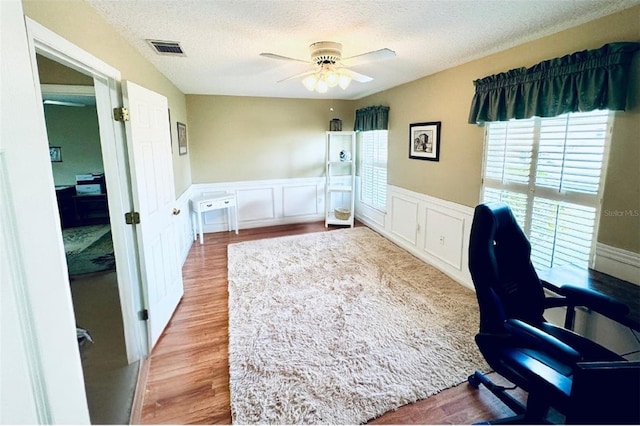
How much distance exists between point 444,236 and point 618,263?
1740mm

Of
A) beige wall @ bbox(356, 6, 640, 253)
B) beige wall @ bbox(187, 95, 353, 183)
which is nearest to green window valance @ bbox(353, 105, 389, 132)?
beige wall @ bbox(356, 6, 640, 253)

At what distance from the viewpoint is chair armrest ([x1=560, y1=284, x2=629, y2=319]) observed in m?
1.56

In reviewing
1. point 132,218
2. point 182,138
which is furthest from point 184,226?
point 132,218

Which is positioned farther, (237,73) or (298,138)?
(298,138)

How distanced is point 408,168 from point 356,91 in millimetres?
1639

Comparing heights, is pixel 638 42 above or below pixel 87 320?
above

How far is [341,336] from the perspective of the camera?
2.48 m

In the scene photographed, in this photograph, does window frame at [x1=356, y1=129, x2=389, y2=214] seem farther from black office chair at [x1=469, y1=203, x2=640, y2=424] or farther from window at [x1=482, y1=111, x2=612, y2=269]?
black office chair at [x1=469, y1=203, x2=640, y2=424]

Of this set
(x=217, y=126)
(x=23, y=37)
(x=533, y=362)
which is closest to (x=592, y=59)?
(x=533, y=362)

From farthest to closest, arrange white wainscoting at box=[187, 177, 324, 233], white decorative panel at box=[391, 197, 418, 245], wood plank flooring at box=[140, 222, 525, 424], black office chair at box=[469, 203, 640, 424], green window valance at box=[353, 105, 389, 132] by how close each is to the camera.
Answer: white wainscoting at box=[187, 177, 324, 233] → green window valance at box=[353, 105, 389, 132] → white decorative panel at box=[391, 197, 418, 245] → wood plank flooring at box=[140, 222, 525, 424] → black office chair at box=[469, 203, 640, 424]

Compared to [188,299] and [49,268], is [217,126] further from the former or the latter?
[49,268]

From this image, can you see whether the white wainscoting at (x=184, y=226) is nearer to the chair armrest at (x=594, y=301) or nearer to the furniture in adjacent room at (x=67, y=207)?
the furniture in adjacent room at (x=67, y=207)

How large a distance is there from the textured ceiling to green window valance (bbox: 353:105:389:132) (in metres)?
1.52

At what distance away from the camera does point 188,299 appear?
123 inches
